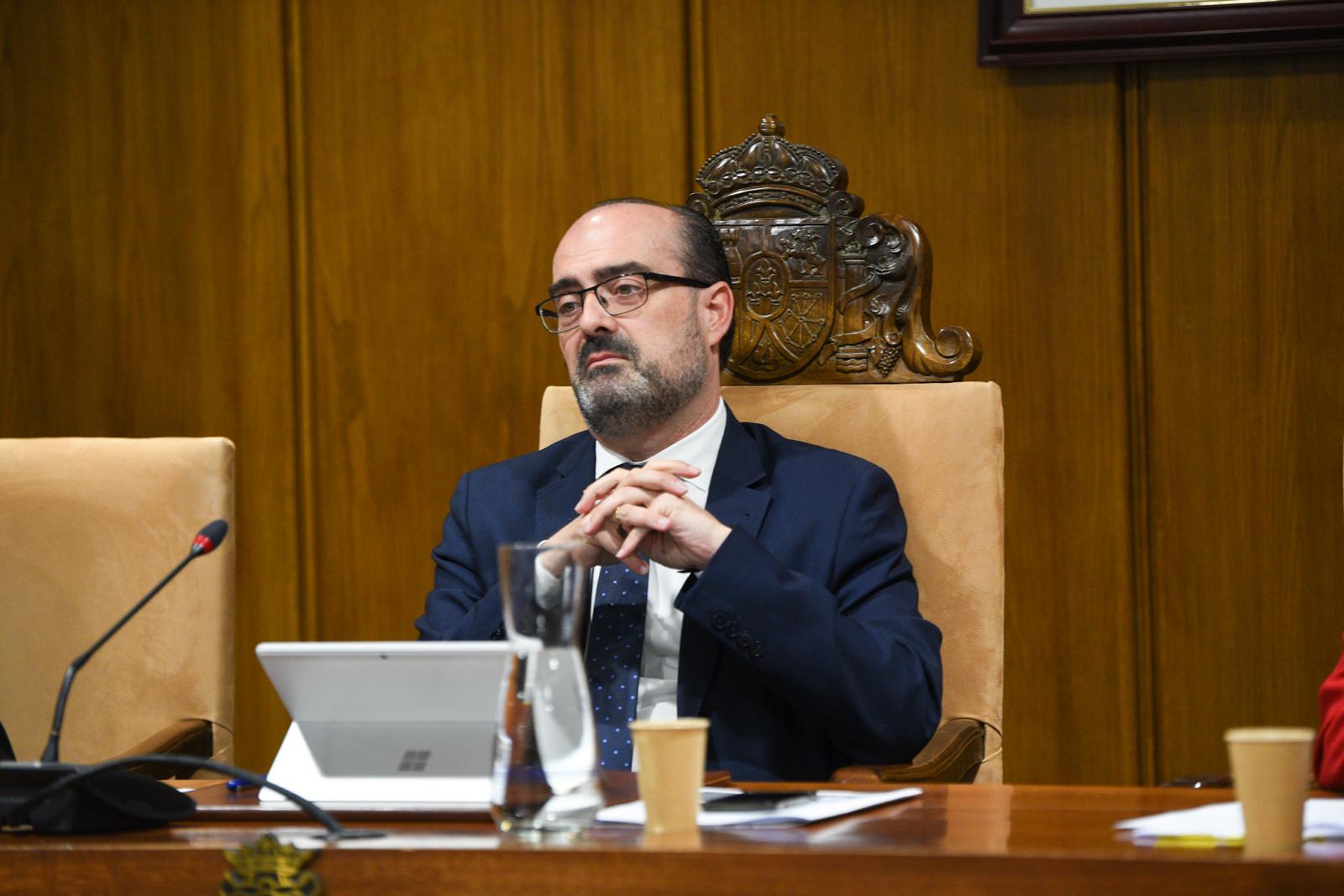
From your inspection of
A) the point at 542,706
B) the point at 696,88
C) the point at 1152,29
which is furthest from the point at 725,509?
the point at 1152,29

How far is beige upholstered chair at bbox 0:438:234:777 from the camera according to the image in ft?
7.04

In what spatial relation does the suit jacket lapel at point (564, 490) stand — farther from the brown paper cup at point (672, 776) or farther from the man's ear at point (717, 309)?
the brown paper cup at point (672, 776)

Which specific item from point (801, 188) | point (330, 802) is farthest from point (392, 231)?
point (330, 802)

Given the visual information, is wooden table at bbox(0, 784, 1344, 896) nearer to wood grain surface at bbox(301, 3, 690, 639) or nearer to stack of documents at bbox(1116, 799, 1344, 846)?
stack of documents at bbox(1116, 799, 1344, 846)

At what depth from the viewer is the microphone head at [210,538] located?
4.30ft

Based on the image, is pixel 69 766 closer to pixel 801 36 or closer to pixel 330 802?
pixel 330 802

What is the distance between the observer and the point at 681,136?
117 inches

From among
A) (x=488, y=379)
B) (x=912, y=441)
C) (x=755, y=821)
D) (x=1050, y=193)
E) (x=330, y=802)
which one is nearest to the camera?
(x=755, y=821)

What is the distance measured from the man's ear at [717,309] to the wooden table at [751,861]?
113 cm

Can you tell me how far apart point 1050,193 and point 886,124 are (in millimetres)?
342

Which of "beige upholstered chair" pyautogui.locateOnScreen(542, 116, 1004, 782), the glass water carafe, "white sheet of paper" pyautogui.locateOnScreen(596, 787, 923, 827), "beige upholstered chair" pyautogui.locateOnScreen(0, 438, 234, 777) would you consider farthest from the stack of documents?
"beige upholstered chair" pyautogui.locateOnScreen(0, 438, 234, 777)

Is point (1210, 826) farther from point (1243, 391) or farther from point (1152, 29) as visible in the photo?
point (1152, 29)

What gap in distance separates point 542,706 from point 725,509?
0.96 meters

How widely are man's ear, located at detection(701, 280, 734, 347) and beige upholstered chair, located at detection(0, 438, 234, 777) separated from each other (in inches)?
28.7
